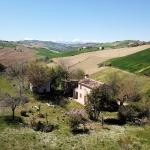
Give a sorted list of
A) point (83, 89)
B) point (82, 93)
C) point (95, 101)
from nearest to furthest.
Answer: point (95, 101)
point (83, 89)
point (82, 93)

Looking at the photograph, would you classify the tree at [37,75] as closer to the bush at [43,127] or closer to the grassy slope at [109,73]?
the bush at [43,127]

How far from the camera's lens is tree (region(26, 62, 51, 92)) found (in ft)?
182

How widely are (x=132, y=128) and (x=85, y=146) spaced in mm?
11992

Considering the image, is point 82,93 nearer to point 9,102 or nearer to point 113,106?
point 113,106

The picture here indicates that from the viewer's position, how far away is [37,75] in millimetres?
55344

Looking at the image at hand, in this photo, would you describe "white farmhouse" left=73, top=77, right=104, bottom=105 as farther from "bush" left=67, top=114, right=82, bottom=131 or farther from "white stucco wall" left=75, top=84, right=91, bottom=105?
"bush" left=67, top=114, right=82, bottom=131

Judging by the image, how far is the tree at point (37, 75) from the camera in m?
55.5

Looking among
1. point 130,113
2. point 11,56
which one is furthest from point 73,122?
point 11,56

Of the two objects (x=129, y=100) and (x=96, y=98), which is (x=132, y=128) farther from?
(x=129, y=100)

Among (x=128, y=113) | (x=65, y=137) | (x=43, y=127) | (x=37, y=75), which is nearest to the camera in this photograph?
(x=65, y=137)

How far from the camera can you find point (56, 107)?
47875 millimetres

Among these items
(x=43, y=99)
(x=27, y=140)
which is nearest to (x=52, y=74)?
(x=43, y=99)

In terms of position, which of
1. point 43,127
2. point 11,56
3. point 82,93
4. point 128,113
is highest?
point 11,56

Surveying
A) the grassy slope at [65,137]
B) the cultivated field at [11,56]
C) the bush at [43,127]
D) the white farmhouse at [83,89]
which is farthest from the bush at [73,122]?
the cultivated field at [11,56]
